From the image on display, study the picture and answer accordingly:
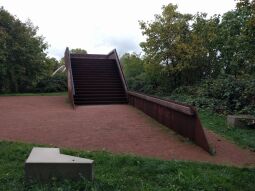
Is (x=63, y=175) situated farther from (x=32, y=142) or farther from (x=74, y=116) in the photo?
(x=74, y=116)

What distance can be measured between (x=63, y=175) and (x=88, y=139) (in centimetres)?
267

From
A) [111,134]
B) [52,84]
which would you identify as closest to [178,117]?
[111,134]

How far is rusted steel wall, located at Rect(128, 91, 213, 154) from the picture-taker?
21.3 feet

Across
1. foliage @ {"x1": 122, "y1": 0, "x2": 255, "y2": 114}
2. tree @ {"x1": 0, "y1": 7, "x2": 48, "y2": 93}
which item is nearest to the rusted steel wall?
foliage @ {"x1": 122, "y1": 0, "x2": 255, "y2": 114}

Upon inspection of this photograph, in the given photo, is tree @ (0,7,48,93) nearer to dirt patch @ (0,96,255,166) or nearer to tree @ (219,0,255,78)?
dirt patch @ (0,96,255,166)

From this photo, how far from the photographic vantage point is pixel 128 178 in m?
4.49

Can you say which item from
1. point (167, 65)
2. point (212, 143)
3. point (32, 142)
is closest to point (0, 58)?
point (167, 65)

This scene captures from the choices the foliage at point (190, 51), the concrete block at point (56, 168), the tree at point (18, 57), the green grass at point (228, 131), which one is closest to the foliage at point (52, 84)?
the tree at point (18, 57)

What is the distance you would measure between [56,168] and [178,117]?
12.7ft

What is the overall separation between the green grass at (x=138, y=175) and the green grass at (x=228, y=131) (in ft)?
6.22

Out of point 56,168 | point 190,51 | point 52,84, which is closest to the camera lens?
point 56,168

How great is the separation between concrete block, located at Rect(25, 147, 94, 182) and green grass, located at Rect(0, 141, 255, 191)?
9cm

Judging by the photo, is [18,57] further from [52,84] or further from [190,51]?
[190,51]

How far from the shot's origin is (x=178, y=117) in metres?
7.48
